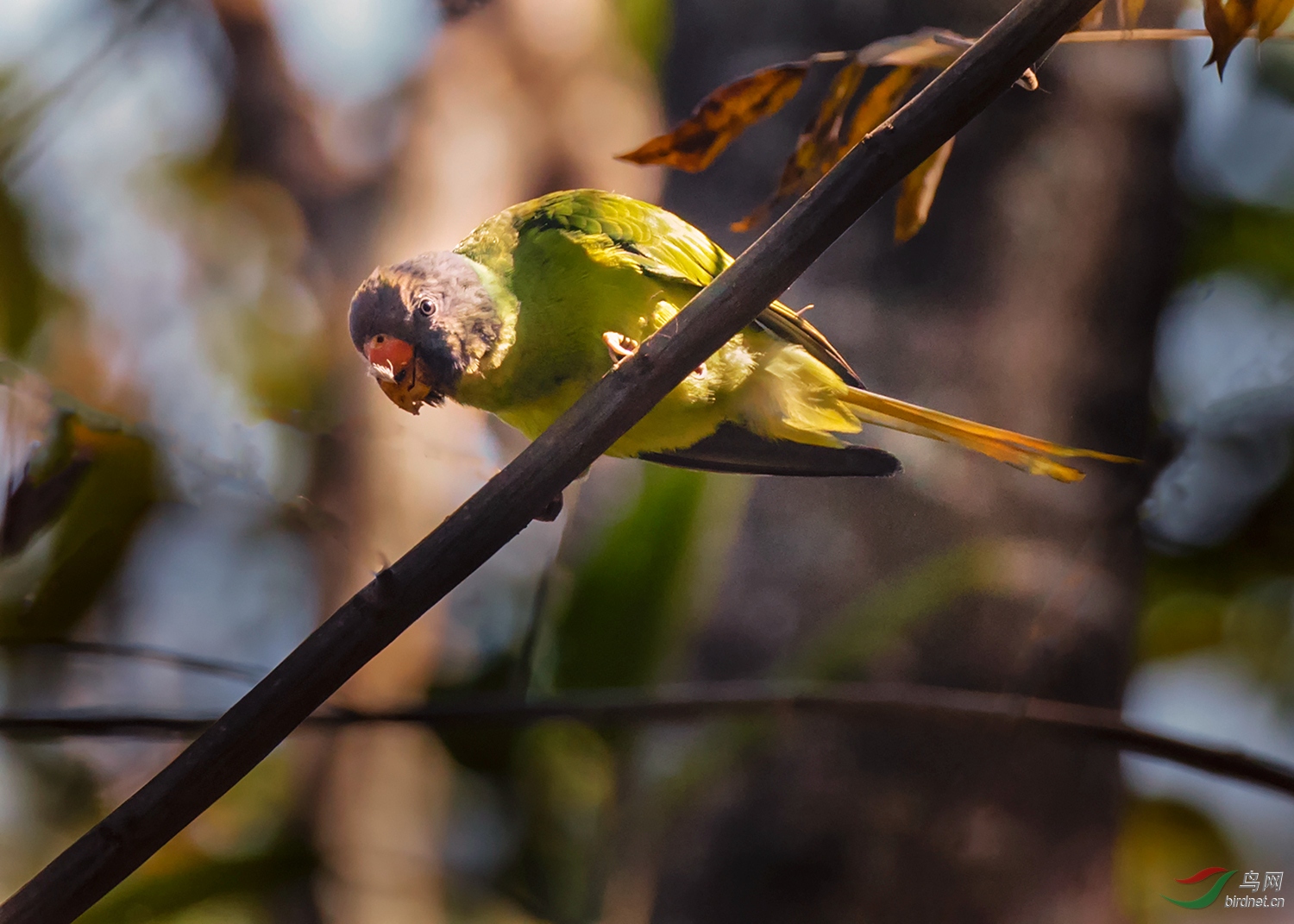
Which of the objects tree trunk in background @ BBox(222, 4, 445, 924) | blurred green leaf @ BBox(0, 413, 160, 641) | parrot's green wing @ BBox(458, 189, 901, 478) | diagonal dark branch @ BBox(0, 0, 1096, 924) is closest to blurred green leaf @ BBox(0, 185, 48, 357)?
blurred green leaf @ BBox(0, 413, 160, 641)

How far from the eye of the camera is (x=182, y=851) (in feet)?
Answer: 3.12

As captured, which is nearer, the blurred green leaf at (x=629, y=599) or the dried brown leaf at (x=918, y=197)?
the dried brown leaf at (x=918, y=197)

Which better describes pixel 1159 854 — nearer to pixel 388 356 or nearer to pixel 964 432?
pixel 964 432

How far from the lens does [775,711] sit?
35.7 inches

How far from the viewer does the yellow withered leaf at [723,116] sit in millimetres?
796

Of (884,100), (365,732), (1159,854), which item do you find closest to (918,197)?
(884,100)

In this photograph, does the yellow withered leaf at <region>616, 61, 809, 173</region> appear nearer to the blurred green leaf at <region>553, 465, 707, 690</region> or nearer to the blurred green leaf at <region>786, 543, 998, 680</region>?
the blurred green leaf at <region>553, 465, 707, 690</region>

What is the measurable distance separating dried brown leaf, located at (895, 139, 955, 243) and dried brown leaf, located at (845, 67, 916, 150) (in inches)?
2.3

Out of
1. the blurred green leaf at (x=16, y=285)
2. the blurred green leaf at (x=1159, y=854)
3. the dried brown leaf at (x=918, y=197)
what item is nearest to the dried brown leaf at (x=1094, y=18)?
the dried brown leaf at (x=918, y=197)

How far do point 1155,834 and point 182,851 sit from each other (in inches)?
39.6

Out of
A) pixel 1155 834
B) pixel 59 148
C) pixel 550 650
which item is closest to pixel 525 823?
pixel 550 650

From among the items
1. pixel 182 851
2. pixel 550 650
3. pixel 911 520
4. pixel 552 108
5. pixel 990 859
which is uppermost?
pixel 552 108

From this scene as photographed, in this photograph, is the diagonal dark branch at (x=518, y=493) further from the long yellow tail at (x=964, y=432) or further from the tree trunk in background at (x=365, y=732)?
the tree trunk in background at (x=365, y=732)

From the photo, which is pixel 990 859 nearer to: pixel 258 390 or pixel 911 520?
pixel 911 520
